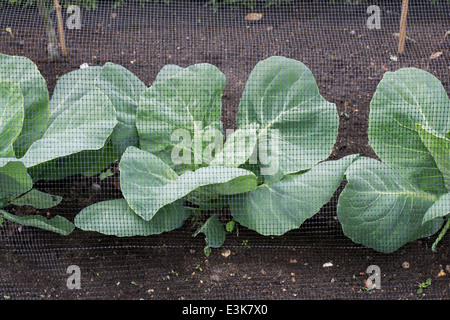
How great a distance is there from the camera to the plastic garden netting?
2.01 meters

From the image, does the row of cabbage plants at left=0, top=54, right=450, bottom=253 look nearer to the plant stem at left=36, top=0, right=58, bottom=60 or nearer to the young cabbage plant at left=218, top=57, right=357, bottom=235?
the young cabbage plant at left=218, top=57, right=357, bottom=235

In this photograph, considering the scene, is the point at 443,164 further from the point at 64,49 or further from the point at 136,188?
the point at 64,49

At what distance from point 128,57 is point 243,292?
1437 mm

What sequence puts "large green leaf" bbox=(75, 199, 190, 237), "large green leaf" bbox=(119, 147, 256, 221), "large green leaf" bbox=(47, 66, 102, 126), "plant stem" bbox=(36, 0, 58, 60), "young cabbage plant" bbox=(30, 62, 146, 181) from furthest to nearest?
"plant stem" bbox=(36, 0, 58, 60), "large green leaf" bbox=(47, 66, 102, 126), "young cabbage plant" bbox=(30, 62, 146, 181), "large green leaf" bbox=(75, 199, 190, 237), "large green leaf" bbox=(119, 147, 256, 221)

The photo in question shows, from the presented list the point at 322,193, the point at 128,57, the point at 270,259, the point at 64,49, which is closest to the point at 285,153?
the point at 322,193

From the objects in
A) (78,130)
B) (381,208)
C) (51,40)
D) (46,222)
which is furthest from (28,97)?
(381,208)

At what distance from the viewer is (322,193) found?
2004 mm

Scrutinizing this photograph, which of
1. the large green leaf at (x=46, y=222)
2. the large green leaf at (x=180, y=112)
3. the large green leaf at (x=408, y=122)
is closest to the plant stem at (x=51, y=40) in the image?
the large green leaf at (x=180, y=112)

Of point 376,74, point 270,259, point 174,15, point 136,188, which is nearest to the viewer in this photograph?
point 136,188

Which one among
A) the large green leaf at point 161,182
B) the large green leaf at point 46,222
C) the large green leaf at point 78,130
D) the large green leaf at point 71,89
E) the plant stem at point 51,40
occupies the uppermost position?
the plant stem at point 51,40

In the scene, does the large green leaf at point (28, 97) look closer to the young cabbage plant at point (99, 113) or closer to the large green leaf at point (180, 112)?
the young cabbage plant at point (99, 113)

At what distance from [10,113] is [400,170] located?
150 centimetres

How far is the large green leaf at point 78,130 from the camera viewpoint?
1936 mm

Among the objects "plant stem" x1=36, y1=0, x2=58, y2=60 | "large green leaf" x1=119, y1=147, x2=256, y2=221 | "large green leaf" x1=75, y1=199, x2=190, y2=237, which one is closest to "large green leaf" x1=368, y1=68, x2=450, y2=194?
"large green leaf" x1=119, y1=147, x2=256, y2=221
